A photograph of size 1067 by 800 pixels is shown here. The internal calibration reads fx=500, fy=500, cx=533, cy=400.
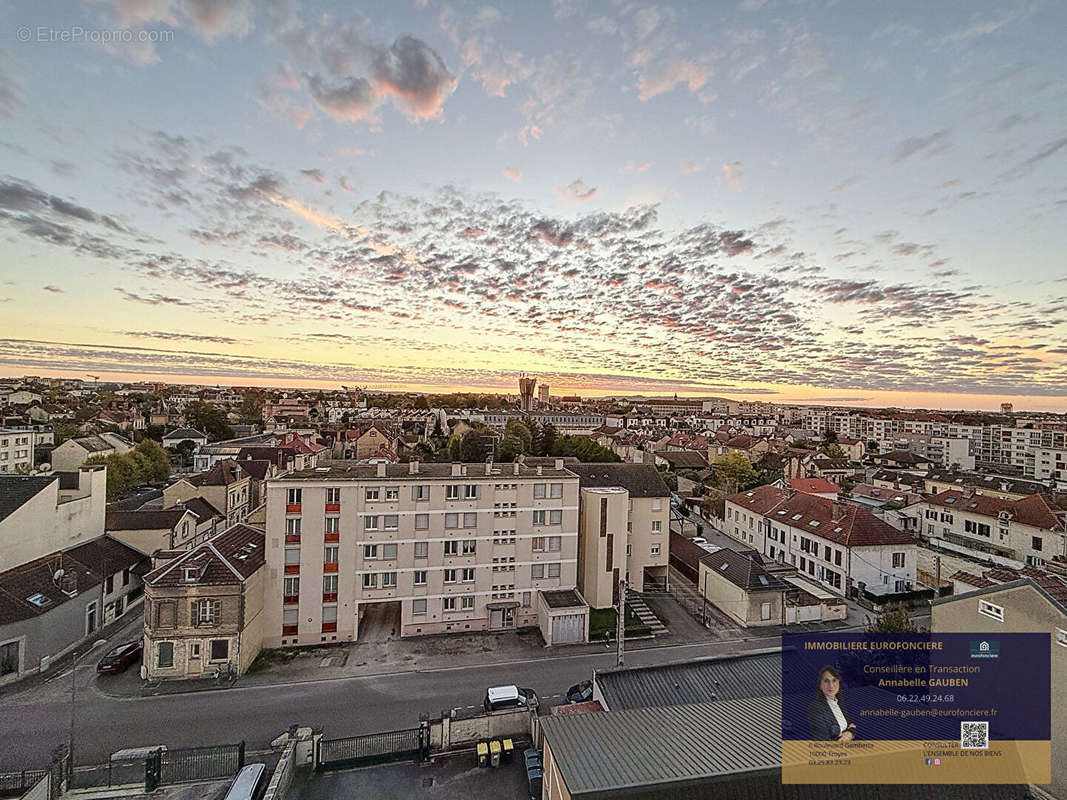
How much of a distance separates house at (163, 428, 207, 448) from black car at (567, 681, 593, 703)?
7716cm

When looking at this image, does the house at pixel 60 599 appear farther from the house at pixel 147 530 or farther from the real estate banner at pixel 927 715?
the real estate banner at pixel 927 715

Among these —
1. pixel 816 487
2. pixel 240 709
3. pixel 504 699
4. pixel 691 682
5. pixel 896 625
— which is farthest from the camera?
pixel 816 487

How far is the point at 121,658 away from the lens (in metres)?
22.9

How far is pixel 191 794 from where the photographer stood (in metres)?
15.7

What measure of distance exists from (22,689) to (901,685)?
35197mm

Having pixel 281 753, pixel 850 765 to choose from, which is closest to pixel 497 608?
pixel 281 753

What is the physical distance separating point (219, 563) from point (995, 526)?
54640 mm

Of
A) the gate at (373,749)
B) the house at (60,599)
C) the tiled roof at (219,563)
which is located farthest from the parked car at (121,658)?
the gate at (373,749)

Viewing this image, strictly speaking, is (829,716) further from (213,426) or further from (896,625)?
(213,426)

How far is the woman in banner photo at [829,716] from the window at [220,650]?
23544 mm

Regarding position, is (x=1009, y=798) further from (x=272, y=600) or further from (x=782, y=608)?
(x=272, y=600)

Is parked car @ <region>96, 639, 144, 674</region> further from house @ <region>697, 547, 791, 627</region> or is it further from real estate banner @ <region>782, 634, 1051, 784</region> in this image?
house @ <region>697, 547, 791, 627</region>

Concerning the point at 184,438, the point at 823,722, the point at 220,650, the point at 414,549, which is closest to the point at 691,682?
the point at 823,722

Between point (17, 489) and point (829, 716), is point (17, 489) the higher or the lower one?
the higher one
